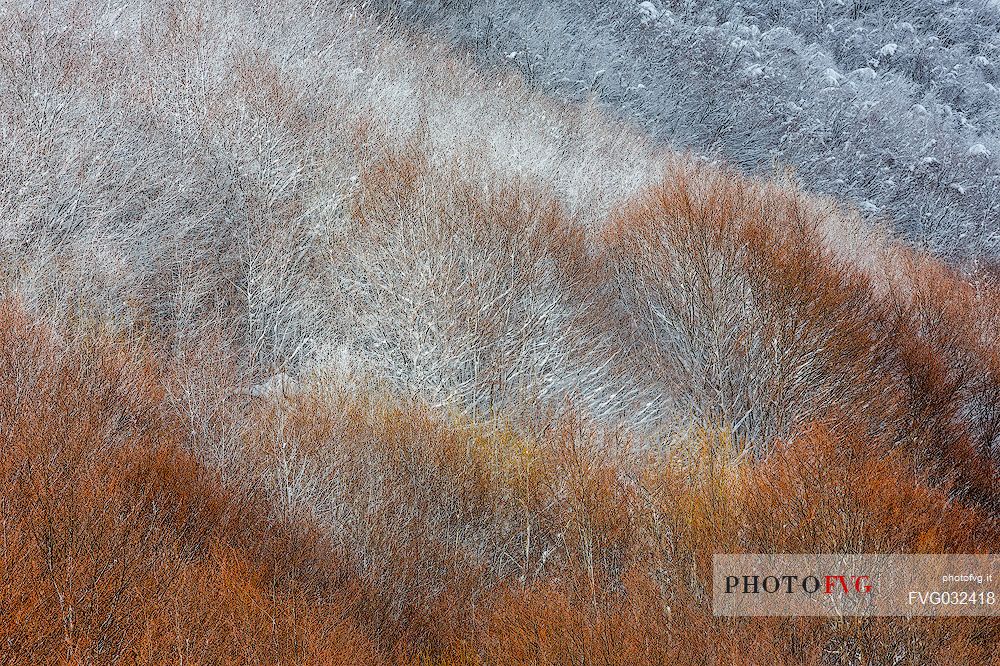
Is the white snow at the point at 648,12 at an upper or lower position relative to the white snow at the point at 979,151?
upper

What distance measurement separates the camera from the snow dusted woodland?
9859mm

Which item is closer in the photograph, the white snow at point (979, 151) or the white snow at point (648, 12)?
the white snow at point (979, 151)

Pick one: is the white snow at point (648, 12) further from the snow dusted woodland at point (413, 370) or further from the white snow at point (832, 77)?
the snow dusted woodland at point (413, 370)

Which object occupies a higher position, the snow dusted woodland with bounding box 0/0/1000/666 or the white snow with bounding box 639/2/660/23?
the white snow with bounding box 639/2/660/23

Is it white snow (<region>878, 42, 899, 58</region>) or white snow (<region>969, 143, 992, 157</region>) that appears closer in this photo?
white snow (<region>969, 143, 992, 157</region>)

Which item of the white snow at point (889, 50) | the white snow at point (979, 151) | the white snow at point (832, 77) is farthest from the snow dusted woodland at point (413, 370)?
the white snow at point (889, 50)

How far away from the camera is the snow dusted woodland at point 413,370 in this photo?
32.3 feet

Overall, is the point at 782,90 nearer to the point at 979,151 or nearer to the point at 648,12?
the point at 648,12

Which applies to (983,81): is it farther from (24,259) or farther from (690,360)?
(24,259)

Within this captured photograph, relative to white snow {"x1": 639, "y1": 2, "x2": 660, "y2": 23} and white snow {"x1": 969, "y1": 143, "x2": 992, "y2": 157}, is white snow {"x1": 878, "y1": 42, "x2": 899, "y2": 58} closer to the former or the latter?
white snow {"x1": 969, "y1": 143, "x2": 992, "y2": 157}

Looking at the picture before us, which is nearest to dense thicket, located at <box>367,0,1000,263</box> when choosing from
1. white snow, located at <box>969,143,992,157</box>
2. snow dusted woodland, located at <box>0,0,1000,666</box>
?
white snow, located at <box>969,143,992,157</box>

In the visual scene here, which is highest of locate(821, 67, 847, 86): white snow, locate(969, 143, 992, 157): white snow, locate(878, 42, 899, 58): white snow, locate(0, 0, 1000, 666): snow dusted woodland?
locate(878, 42, 899, 58): white snow

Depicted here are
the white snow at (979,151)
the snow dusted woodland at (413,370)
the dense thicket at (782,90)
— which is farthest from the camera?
the white snow at (979,151)

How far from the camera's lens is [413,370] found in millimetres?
16734
